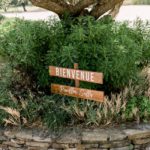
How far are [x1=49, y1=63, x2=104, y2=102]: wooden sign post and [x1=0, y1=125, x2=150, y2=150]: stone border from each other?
0.40 meters

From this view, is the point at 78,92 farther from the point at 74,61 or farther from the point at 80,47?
the point at 80,47

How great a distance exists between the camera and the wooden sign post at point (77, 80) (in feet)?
14.0

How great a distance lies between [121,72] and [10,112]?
136 centimetres

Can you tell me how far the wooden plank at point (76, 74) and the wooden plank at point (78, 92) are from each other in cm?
14

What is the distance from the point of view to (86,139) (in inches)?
163

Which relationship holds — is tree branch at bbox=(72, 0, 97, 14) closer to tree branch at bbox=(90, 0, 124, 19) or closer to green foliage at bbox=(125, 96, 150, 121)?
tree branch at bbox=(90, 0, 124, 19)

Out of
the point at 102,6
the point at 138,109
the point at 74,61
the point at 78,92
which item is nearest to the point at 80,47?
the point at 74,61

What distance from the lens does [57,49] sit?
4652 mm

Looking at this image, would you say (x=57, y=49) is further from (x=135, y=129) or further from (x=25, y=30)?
(x=135, y=129)

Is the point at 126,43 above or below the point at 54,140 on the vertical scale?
above

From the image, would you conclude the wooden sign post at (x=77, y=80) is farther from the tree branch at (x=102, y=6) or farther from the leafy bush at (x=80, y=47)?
the tree branch at (x=102, y=6)

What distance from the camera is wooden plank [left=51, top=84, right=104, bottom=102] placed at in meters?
4.30

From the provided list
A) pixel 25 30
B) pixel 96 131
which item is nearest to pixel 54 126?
pixel 96 131

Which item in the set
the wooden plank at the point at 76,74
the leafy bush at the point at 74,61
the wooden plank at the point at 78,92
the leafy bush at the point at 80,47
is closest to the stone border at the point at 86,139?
the leafy bush at the point at 74,61
